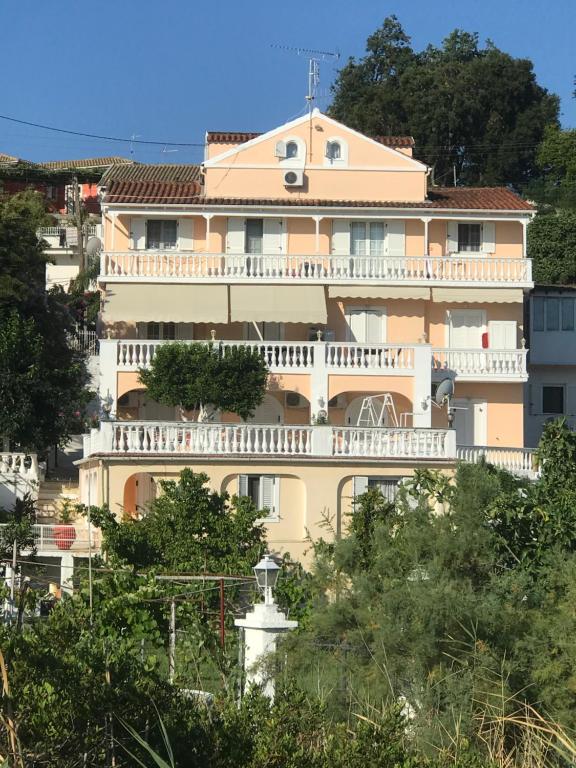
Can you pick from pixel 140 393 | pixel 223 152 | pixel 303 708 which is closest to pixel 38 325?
pixel 140 393

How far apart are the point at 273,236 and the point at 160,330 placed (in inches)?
146

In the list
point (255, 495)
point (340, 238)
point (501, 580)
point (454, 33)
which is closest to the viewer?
point (501, 580)

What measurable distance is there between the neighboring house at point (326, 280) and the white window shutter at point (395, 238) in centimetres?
4

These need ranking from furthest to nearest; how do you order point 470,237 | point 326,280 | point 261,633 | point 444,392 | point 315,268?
point 470,237 < point 315,268 < point 326,280 < point 444,392 < point 261,633

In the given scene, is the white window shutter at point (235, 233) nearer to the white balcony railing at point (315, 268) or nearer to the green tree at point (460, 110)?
the white balcony railing at point (315, 268)

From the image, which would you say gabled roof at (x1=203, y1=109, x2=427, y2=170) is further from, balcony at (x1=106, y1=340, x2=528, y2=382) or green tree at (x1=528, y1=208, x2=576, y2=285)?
green tree at (x1=528, y1=208, x2=576, y2=285)

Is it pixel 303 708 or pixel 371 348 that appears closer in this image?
pixel 303 708

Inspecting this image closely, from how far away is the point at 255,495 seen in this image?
32719mm

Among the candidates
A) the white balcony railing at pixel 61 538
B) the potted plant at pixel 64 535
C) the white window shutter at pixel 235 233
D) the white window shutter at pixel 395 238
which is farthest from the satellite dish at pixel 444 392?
the white balcony railing at pixel 61 538

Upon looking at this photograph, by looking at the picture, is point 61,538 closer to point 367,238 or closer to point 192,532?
point 192,532

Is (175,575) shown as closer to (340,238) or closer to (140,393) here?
(140,393)

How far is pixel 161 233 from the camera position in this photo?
4175 cm

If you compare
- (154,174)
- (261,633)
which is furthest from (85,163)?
(261,633)

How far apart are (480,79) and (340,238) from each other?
29.0 m
